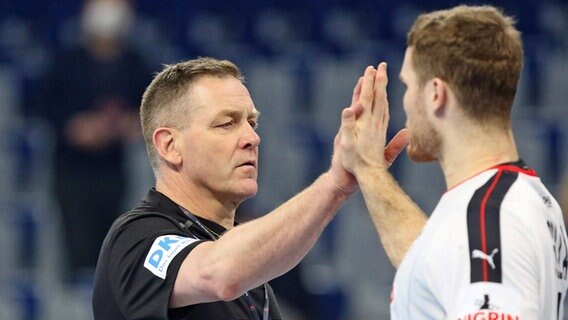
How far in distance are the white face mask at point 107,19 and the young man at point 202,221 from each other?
15.5ft

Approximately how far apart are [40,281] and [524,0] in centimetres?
511

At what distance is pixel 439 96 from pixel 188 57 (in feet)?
26.4

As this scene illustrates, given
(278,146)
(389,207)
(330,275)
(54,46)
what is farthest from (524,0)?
(389,207)

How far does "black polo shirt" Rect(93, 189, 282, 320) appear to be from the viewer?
12.9 ft

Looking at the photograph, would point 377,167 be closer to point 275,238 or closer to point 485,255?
point 275,238

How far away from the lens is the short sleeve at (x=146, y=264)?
3.93 m

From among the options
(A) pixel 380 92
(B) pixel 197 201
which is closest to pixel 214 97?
(B) pixel 197 201

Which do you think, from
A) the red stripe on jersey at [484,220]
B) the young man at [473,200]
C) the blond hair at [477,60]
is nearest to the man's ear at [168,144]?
the young man at [473,200]

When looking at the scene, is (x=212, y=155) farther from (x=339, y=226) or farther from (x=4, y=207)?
(x=4, y=207)

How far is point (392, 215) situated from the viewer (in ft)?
11.2

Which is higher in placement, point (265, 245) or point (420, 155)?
point (420, 155)

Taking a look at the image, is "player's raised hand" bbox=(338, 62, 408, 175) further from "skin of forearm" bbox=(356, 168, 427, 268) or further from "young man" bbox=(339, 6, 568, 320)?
"young man" bbox=(339, 6, 568, 320)

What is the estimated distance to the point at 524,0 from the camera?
1129 centimetres

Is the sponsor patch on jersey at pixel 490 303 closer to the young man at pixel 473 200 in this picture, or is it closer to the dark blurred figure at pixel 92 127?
the young man at pixel 473 200
